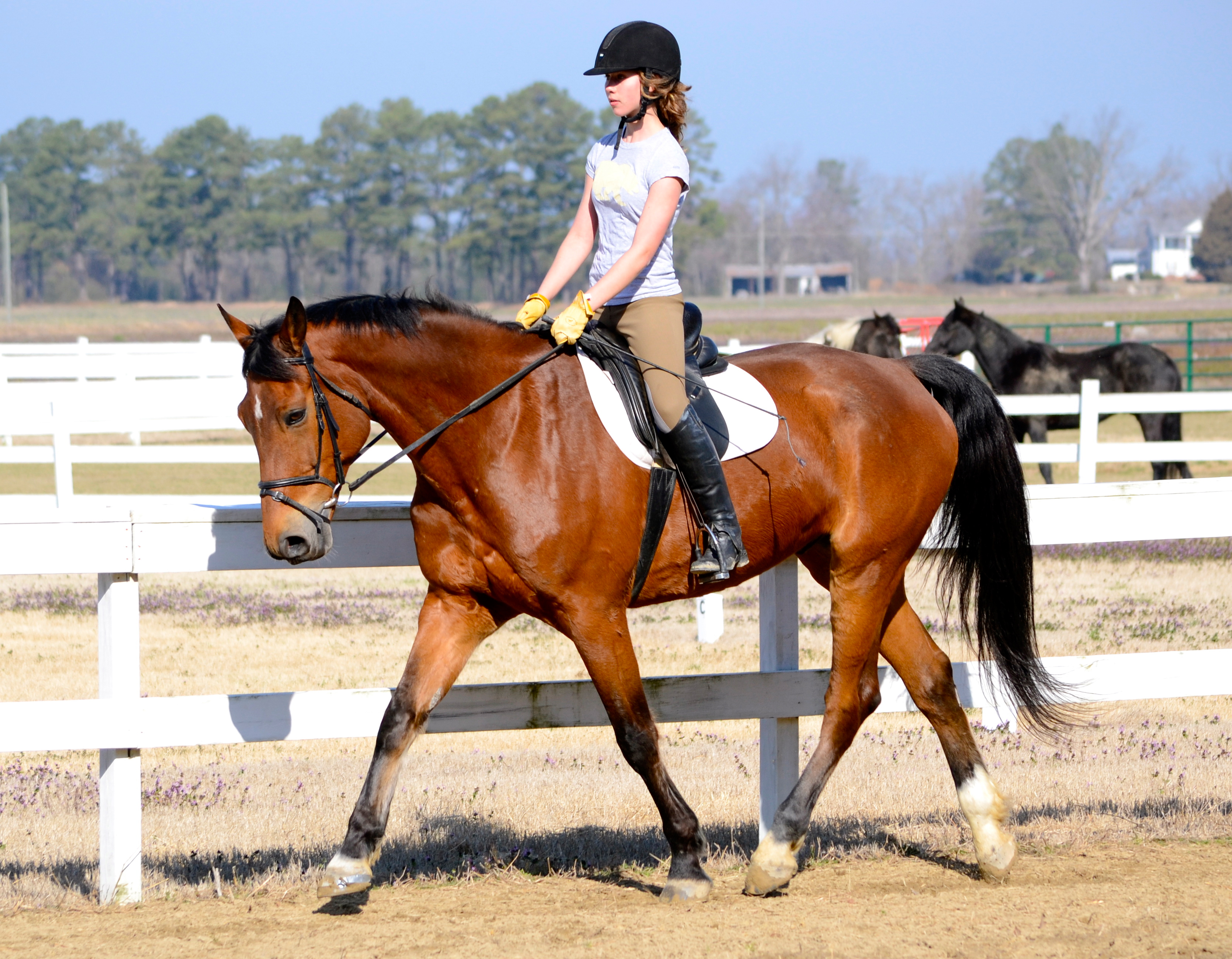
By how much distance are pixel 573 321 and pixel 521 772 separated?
10.7 ft

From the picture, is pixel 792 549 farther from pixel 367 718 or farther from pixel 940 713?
pixel 367 718

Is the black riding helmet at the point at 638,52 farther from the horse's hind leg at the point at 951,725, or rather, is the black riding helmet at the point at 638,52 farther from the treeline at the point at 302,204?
the treeline at the point at 302,204

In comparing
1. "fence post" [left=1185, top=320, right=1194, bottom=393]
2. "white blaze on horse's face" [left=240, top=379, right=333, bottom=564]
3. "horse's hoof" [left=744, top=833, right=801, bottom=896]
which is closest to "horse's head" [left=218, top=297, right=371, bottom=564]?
A: "white blaze on horse's face" [left=240, top=379, right=333, bottom=564]

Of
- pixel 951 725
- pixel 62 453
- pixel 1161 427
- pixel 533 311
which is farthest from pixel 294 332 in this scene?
pixel 1161 427

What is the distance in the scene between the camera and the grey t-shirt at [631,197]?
14.2ft

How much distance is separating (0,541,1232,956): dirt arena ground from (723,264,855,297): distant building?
106099 mm

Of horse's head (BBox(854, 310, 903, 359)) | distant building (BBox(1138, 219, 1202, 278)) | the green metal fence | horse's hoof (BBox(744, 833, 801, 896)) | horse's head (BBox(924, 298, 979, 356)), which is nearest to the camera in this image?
horse's hoof (BBox(744, 833, 801, 896))

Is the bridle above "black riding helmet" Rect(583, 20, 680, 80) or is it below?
below

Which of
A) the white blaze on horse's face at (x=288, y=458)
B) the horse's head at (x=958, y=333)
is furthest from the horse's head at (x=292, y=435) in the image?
the horse's head at (x=958, y=333)

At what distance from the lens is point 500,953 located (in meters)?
3.83

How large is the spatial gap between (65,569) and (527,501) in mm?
1575

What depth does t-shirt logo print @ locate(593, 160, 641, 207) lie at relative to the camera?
436 cm

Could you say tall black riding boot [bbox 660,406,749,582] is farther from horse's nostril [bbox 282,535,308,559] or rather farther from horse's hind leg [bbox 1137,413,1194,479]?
horse's hind leg [bbox 1137,413,1194,479]

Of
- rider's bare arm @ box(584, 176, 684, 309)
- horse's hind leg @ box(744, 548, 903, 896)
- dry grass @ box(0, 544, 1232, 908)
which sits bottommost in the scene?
dry grass @ box(0, 544, 1232, 908)
